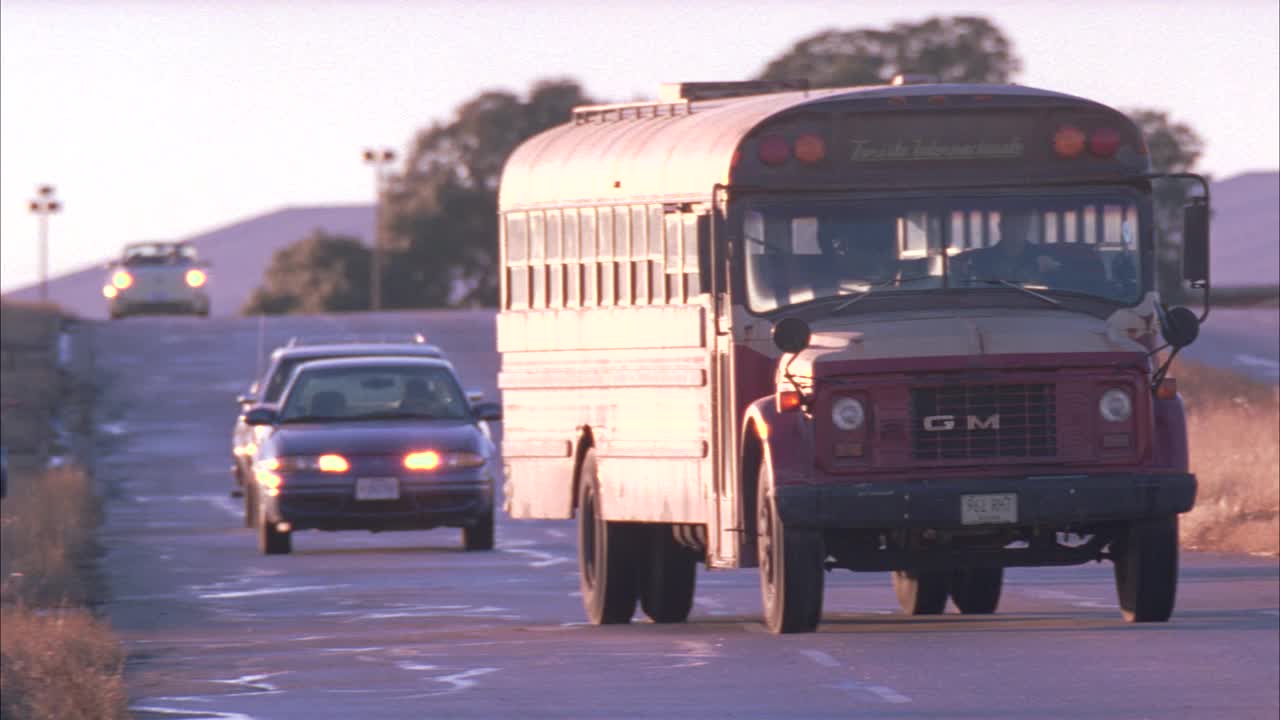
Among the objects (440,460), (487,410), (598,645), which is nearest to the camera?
(598,645)

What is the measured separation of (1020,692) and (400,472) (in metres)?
12.2

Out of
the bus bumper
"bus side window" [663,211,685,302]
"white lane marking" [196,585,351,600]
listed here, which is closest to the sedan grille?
the bus bumper

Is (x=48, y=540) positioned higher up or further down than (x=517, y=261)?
further down

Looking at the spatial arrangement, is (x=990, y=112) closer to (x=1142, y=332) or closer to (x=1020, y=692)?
(x=1142, y=332)

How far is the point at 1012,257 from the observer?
56.3 feet

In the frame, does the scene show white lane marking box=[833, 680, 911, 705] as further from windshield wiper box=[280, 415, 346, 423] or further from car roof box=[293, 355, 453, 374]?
car roof box=[293, 355, 453, 374]

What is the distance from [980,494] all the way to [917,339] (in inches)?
32.6

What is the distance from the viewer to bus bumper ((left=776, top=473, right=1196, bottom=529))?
1648 centimetres

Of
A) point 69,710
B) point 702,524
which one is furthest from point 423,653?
point 69,710

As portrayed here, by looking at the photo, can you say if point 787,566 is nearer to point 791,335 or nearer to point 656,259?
point 791,335

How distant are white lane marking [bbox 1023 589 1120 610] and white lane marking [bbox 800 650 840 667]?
383cm

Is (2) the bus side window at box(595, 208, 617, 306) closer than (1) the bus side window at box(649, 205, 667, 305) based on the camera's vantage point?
No

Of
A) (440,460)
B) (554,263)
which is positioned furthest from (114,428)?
(554,263)

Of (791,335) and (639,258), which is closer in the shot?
(791,335)
